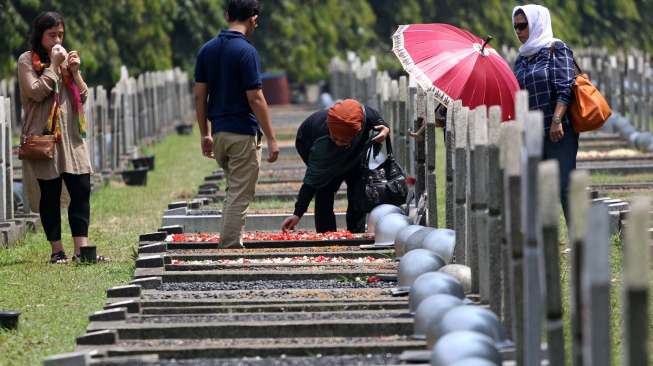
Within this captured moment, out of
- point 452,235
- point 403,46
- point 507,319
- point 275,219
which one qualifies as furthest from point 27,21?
point 507,319

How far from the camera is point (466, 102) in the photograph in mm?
12062

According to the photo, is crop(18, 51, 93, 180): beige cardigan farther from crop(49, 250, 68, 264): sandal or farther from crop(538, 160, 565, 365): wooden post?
crop(538, 160, 565, 365): wooden post

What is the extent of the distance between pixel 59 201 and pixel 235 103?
1527 millimetres

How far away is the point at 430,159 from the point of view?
11.8 m

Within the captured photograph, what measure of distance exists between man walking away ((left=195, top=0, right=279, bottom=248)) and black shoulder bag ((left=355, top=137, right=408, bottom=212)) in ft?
4.62

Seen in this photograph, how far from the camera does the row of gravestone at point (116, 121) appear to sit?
14.7m

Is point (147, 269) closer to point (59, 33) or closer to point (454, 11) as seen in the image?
point (59, 33)

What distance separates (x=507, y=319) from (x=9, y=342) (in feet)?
9.18

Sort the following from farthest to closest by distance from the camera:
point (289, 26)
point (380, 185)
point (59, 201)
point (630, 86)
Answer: point (289, 26)
point (630, 86)
point (380, 185)
point (59, 201)

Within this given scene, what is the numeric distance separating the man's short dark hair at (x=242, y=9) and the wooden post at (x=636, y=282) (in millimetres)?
6342

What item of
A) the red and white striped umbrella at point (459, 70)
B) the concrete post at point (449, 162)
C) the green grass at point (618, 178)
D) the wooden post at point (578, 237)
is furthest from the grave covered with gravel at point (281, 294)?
the green grass at point (618, 178)

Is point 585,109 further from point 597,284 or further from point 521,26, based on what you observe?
point 597,284

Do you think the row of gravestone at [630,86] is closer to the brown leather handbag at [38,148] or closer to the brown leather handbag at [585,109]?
the brown leather handbag at [585,109]

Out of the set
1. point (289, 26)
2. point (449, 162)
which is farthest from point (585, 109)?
point (289, 26)
